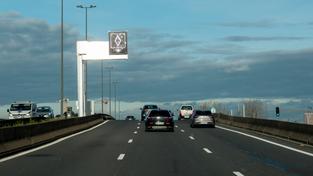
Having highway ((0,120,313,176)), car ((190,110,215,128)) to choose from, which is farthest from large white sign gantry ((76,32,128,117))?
highway ((0,120,313,176))

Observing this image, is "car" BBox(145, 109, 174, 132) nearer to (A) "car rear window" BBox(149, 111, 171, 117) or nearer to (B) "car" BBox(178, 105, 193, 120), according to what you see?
(A) "car rear window" BBox(149, 111, 171, 117)

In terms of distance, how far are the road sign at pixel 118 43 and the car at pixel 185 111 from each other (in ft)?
42.7

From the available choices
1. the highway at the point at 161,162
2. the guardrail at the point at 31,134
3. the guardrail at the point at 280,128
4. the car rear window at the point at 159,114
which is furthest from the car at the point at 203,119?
the highway at the point at 161,162

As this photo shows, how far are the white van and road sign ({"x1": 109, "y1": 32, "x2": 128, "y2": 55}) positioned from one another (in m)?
10.9

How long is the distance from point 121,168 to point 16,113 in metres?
45.2

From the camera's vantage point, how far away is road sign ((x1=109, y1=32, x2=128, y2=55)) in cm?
6581

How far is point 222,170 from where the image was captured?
15727 millimetres

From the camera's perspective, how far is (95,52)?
6481 centimetres

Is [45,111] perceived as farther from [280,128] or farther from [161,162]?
[161,162]

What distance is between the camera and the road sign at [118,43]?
65812 millimetres

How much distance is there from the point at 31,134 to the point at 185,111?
161 ft

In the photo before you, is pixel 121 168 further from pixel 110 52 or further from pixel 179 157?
pixel 110 52

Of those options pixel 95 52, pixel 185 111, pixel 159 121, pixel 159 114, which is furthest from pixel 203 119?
pixel 185 111

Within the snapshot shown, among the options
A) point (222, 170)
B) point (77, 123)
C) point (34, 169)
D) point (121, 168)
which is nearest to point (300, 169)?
point (222, 170)
